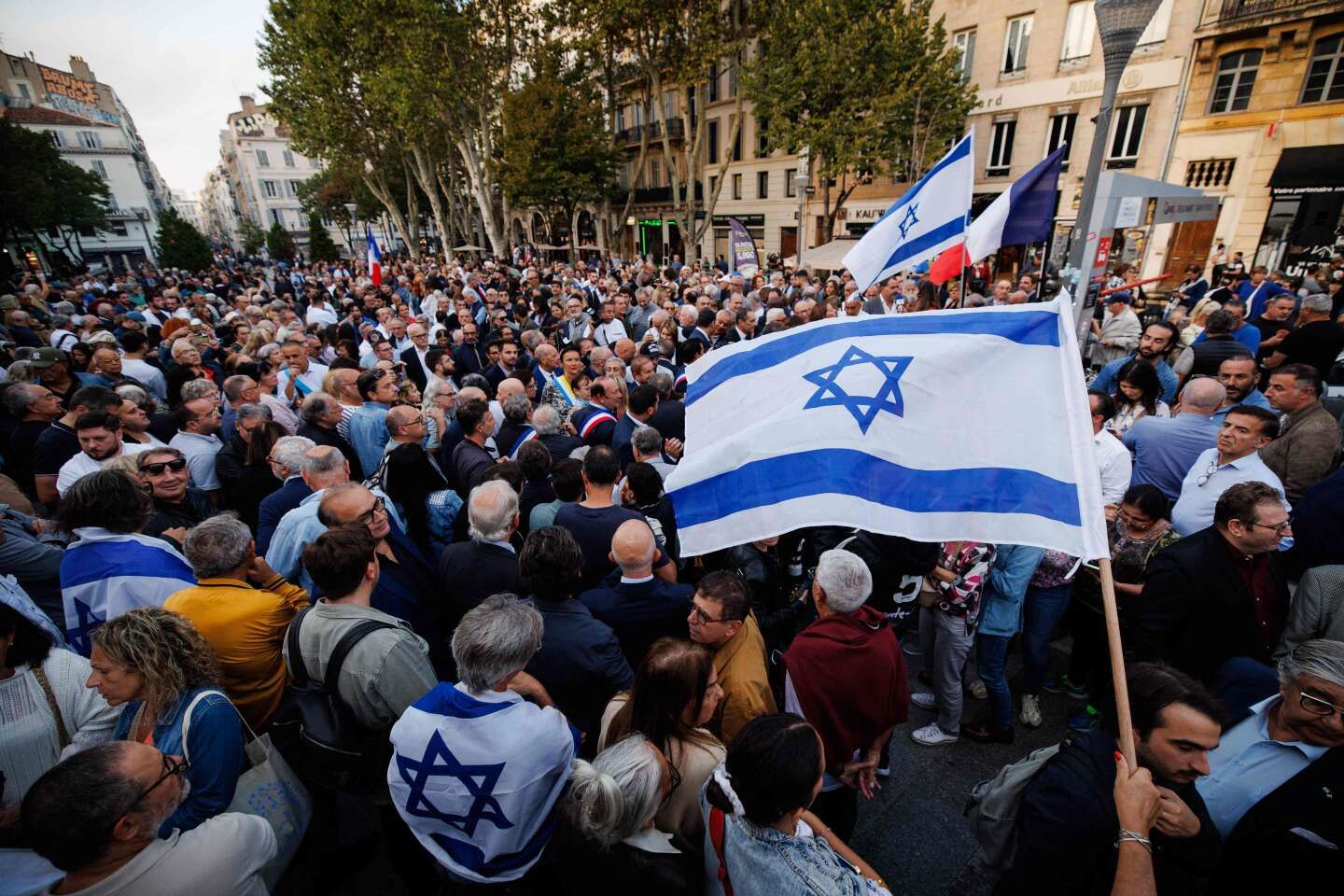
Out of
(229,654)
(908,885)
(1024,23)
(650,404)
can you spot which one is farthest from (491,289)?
(1024,23)

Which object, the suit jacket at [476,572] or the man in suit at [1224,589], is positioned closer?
the man in suit at [1224,589]

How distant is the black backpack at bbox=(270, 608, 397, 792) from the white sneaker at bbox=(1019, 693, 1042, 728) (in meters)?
3.72

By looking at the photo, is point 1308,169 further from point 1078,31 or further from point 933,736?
→ point 933,736

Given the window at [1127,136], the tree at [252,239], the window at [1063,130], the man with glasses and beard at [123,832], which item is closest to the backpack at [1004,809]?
the man with glasses and beard at [123,832]

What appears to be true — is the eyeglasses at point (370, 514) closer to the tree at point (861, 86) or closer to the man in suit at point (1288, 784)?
the man in suit at point (1288, 784)

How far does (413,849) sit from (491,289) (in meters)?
15.3

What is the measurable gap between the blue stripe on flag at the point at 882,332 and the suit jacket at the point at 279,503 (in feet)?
8.81

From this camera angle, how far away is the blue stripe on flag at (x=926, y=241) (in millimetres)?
4594

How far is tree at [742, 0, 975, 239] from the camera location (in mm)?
20172

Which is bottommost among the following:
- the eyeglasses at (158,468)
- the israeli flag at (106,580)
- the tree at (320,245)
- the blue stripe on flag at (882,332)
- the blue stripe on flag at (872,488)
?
the israeli flag at (106,580)

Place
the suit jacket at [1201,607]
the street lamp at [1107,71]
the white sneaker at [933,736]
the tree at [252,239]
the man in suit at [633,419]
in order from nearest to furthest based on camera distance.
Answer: the suit jacket at [1201,607], the white sneaker at [933,736], the man in suit at [633,419], the street lamp at [1107,71], the tree at [252,239]

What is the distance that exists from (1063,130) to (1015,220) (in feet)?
69.9

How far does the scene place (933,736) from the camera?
3623mm

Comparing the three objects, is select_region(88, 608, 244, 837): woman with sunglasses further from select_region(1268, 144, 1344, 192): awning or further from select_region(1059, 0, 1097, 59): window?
select_region(1059, 0, 1097, 59): window
